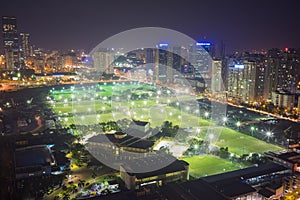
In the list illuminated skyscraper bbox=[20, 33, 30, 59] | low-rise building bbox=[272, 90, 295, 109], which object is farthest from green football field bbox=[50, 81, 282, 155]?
illuminated skyscraper bbox=[20, 33, 30, 59]

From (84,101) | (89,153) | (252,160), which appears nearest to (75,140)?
(89,153)

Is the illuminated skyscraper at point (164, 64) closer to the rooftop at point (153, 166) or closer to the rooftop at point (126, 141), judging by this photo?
the rooftop at point (126, 141)

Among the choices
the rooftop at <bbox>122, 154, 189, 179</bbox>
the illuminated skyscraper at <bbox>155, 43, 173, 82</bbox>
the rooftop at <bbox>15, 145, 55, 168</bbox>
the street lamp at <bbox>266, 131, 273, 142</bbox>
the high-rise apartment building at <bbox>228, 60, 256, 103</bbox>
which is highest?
the illuminated skyscraper at <bbox>155, 43, 173, 82</bbox>

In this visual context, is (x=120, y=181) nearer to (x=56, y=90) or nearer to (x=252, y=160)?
(x=252, y=160)

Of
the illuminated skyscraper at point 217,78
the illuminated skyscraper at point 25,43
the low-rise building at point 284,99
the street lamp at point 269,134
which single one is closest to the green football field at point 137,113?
the street lamp at point 269,134

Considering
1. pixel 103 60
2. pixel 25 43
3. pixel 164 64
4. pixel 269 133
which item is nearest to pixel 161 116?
pixel 269 133

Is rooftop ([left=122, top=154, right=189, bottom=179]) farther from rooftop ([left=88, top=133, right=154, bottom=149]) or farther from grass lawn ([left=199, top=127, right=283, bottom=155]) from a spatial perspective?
grass lawn ([left=199, top=127, right=283, bottom=155])
